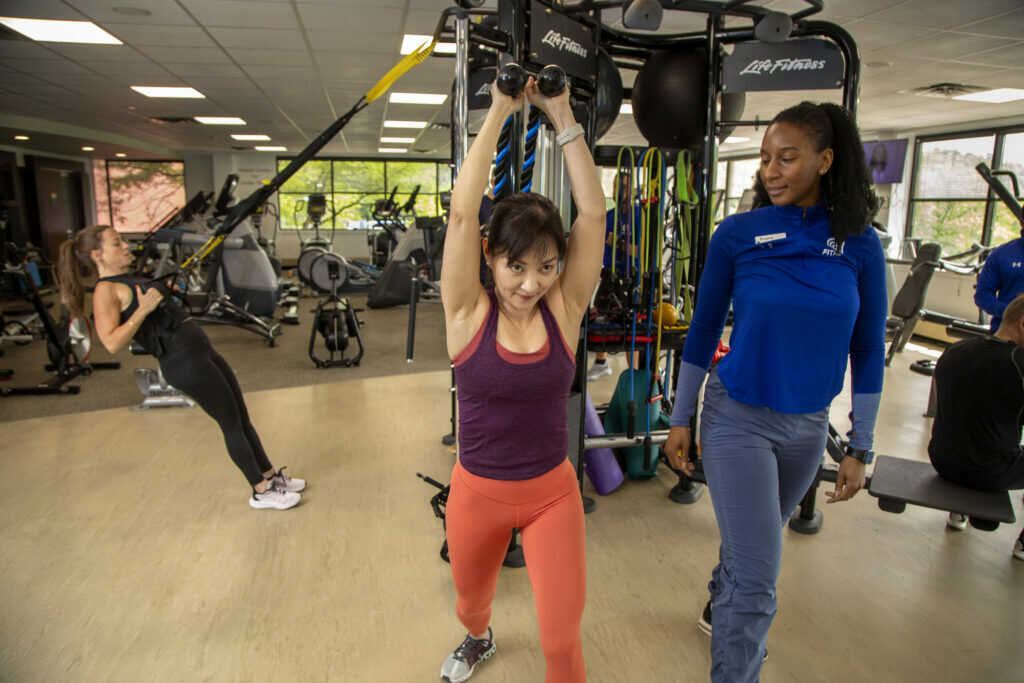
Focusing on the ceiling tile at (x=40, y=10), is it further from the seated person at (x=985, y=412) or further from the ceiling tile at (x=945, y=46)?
the ceiling tile at (x=945, y=46)

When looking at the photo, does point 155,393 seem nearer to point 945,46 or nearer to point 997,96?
point 945,46

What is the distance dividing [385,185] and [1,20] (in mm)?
11918

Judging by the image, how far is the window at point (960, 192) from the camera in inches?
327

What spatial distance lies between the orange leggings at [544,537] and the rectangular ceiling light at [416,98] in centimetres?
742

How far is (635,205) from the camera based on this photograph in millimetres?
2916

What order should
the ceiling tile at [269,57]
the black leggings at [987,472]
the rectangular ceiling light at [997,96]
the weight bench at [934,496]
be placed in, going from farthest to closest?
1. the rectangular ceiling light at [997,96]
2. the ceiling tile at [269,57]
3. the black leggings at [987,472]
4. the weight bench at [934,496]

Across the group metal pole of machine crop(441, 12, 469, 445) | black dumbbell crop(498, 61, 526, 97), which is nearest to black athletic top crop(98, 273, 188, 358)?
metal pole of machine crop(441, 12, 469, 445)

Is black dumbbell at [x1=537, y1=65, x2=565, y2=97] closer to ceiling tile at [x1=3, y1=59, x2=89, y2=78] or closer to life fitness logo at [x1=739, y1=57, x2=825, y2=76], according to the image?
life fitness logo at [x1=739, y1=57, x2=825, y2=76]

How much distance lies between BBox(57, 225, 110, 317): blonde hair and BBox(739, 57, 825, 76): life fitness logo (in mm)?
2875

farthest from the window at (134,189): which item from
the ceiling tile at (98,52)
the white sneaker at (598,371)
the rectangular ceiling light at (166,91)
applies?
the white sneaker at (598,371)

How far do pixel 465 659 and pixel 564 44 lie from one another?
6.61ft

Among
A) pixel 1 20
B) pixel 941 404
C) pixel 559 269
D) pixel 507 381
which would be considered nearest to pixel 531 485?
pixel 507 381

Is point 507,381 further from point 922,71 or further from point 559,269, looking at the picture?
point 922,71

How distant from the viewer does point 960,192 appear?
8.91m
